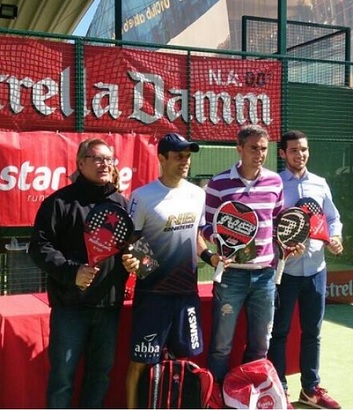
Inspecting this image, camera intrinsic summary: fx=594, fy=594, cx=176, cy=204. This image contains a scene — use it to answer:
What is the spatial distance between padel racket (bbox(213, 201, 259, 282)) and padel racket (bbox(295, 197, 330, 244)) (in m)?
0.53

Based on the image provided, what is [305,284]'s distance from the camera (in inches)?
151

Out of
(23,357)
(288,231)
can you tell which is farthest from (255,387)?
(23,357)

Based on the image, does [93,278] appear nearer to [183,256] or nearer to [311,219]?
[183,256]

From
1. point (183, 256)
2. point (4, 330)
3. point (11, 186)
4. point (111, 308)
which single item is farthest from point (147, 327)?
point (11, 186)

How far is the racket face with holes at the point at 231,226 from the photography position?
3254 millimetres

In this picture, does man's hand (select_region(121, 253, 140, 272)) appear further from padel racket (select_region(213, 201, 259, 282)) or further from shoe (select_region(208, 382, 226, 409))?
shoe (select_region(208, 382, 226, 409))

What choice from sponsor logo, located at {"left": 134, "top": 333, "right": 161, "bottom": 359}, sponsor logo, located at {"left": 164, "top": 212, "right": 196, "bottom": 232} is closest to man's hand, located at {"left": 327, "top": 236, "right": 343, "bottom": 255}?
sponsor logo, located at {"left": 164, "top": 212, "right": 196, "bottom": 232}

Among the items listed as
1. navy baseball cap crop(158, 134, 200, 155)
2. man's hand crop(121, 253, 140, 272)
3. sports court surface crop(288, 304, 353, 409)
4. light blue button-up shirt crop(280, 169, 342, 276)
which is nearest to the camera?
man's hand crop(121, 253, 140, 272)

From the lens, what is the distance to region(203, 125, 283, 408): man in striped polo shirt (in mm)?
3377

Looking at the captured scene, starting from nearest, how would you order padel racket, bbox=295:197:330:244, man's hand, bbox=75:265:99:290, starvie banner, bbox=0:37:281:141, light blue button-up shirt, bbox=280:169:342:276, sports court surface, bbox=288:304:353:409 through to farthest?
man's hand, bbox=75:265:99:290, padel racket, bbox=295:197:330:244, light blue button-up shirt, bbox=280:169:342:276, sports court surface, bbox=288:304:353:409, starvie banner, bbox=0:37:281:141

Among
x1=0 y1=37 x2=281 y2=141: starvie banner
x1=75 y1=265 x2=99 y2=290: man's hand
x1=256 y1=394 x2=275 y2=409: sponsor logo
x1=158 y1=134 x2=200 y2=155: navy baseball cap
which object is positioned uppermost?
x1=0 y1=37 x2=281 y2=141: starvie banner

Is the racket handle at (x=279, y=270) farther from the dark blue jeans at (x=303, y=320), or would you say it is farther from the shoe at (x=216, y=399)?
the shoe at (x=216, y=399)

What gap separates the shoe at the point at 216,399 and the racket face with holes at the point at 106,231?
1.10 m

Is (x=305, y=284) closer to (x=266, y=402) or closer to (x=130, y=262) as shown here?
(x=266, y=402)
